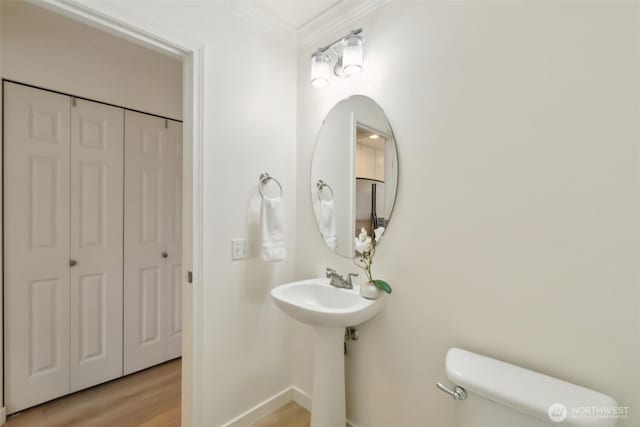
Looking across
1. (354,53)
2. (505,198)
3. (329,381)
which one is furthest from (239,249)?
(505,198)

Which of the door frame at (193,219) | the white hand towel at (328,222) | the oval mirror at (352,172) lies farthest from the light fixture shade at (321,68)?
the white hand towel at (328,222)

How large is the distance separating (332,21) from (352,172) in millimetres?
926

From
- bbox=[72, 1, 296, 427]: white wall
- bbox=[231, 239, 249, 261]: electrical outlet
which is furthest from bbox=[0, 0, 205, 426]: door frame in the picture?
bbox=[231, 239, 249, 261]: electrical outlet

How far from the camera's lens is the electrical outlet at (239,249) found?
1.63 m

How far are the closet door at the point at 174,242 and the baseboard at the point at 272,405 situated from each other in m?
1.13

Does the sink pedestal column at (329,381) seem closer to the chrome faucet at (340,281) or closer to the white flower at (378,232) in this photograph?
the chrome faucet at (340,281)

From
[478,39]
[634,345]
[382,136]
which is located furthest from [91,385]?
[478,39]

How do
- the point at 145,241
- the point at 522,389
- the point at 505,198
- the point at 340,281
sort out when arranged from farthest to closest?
the point at 145,241
the point at 340,281
the point at 505,198
the point at 522,389

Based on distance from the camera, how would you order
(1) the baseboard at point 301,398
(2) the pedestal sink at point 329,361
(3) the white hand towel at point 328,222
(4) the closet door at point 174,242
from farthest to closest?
(4) the closet door at point 174,242 < (1) the baseboard at point 301,398 < (3) the white hand towel at point 328,222 < (2) the pedestal sink at point 329,361

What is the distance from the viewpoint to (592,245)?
0.94 metres

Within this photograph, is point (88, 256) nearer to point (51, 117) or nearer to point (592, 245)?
point (51, 117)

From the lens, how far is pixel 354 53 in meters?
1.45

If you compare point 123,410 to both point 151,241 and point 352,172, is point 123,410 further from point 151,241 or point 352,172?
point 352,172

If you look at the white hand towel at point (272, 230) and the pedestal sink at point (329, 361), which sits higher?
the white hand towel at point (272, 230)
